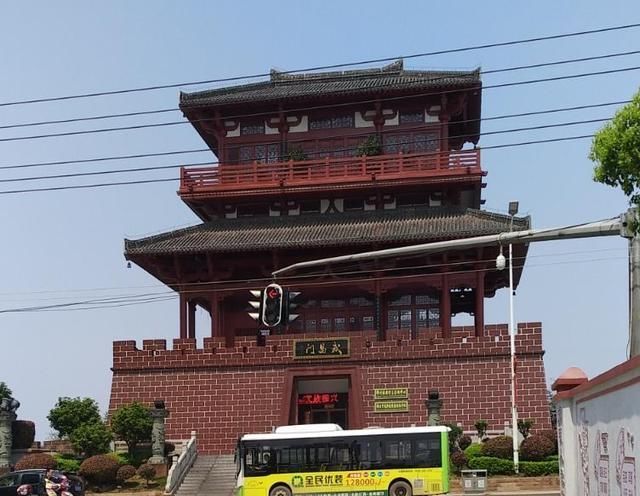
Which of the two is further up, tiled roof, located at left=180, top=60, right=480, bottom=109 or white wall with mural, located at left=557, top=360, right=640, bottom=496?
tiled roof, located at left=180, top=60, right=480, bottom=109

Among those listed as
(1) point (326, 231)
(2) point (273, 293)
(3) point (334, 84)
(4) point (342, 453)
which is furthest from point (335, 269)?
(2) point (273, 293)

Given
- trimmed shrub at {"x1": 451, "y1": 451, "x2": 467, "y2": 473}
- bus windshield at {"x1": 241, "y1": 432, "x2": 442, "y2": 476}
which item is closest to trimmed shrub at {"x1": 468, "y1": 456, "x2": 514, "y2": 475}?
trimmed shrub at {"x1": 451, "y1": 451, "x2": 467, "y2": 473}

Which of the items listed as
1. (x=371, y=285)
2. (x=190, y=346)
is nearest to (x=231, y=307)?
(x=190, y=346)

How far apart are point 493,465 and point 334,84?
21.7 meters

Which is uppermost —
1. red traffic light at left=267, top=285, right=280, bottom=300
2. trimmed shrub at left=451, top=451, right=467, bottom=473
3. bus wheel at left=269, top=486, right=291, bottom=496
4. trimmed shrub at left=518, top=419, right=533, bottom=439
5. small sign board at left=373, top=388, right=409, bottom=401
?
red traffic light at left=267, top=285, right=280, bottom=300

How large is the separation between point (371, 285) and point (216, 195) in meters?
8.79

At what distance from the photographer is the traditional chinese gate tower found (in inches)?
1470

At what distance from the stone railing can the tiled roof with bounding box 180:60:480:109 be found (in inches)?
656

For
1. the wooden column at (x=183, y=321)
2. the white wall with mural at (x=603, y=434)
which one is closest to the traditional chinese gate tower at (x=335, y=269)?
the wooden column at (x=183, y=321)

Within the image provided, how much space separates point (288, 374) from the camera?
3803 centimetres

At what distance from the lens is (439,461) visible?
28.0 metres

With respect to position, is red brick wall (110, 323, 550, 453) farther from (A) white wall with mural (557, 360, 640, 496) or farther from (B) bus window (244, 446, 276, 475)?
(A) white wall with mural (557, 360, 640, 496)

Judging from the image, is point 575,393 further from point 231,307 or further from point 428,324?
point 231,307

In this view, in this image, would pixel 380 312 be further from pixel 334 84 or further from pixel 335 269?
pixel 334 84
